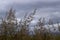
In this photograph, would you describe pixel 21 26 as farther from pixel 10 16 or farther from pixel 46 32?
pixel 46 32

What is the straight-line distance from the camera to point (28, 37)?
4914mm

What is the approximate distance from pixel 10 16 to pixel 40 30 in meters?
0.84

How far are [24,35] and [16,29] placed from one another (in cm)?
24

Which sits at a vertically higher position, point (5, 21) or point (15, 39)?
point (5, 21)

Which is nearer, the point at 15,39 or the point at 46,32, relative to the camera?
the point at 15,39

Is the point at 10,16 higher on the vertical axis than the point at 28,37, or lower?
higher

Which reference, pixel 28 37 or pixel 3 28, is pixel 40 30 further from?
pixel 3 28

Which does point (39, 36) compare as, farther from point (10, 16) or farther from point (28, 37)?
point (10, 16)

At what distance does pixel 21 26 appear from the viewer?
491 centimetres

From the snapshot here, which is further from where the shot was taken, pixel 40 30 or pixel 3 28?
pixel 40 30

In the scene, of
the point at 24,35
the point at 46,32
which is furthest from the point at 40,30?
the point at 24,35

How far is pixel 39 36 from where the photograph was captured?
4.98 metres

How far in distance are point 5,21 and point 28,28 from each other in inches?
22.0

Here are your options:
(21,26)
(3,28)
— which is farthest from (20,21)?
(3,28)
